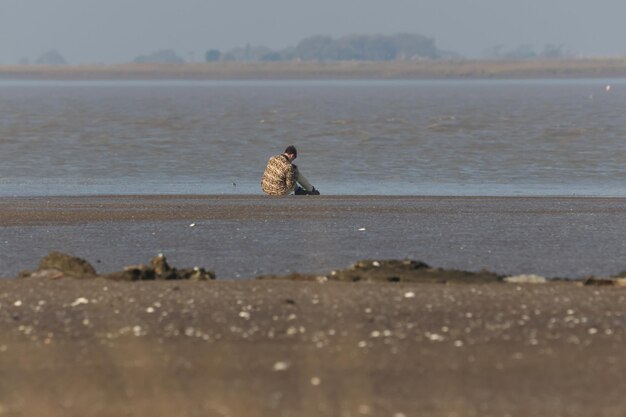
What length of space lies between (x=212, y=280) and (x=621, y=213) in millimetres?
11790

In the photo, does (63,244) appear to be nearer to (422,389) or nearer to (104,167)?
(422,389)

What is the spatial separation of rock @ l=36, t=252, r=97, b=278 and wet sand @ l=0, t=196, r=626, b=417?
1.46 ft

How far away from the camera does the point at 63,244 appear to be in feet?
69.9

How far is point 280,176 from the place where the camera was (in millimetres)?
28453

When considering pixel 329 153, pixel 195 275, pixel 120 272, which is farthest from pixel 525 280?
pixel 329 153

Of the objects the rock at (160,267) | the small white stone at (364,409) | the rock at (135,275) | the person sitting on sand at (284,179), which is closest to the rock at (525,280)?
the rock at (160,267)

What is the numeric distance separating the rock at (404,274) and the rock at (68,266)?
2.90 metres

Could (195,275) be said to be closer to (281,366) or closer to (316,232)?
(281,366)

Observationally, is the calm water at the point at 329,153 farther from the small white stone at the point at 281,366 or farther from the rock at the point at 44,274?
the small white stone at the point at 281,366

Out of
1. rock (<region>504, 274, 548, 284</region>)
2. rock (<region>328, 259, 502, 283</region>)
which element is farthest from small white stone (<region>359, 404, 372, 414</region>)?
rock (<region>504, 274, 548, 284</region>)

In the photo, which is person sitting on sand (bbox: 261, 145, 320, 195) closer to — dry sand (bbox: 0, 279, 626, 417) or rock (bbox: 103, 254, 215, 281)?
rock (bbox: 103, 254, 215, 281)

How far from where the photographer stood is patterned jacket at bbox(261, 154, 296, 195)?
28344 mm

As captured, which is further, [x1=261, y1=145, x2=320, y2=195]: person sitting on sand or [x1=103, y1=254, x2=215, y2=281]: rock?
[x1=261, y1=145, x2=320, y2=195]: person sitting on sand

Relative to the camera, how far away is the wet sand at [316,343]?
10.7 meters
